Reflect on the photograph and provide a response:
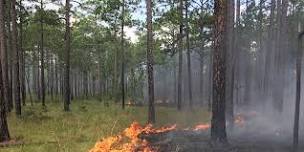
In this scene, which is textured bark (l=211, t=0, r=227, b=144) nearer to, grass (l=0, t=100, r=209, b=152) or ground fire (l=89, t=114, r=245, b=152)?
ground fire (l=89, t=114, r=245, b=152)

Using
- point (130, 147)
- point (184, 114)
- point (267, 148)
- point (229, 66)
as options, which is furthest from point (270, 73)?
point (130, 147)

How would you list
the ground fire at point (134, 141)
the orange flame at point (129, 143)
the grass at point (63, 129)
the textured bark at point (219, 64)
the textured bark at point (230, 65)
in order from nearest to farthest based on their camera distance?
the orange flame at point (129, 143) < the ground fire at point (134, 141) < the grass at point (63, 129) < the textured bark at point (219, 64) < the textured bark at point (230, 65)

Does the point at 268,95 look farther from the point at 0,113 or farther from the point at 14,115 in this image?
the point at 0,113

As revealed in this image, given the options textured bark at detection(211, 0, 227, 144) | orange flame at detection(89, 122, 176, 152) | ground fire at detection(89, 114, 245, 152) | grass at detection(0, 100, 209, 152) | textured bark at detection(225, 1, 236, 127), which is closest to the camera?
orange flame at detection(89, 122, 176, 152)

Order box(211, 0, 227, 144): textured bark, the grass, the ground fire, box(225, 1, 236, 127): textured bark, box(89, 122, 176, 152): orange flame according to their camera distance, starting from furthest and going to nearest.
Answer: box(225, 1, 236, 127): textured bark < box(211, 0, 227, 144): textured bark < the grass < the ground fire < box(89, 122, 176, 152): orange flame

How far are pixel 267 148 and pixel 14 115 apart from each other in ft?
45.9

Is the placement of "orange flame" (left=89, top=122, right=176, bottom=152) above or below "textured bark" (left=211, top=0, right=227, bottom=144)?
below

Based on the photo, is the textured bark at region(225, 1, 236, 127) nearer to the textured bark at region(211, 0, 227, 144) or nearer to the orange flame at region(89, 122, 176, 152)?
the orange flame at region(89, 122, 176, 152)

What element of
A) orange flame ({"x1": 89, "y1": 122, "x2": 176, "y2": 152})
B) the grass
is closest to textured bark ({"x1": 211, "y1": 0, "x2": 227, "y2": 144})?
orange flame ({"x1": 89, "y1": 122, "x2": 176, "y2": 152})

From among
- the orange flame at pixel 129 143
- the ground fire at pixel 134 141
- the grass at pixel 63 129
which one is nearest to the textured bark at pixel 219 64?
the ground fire at pixel 134 141

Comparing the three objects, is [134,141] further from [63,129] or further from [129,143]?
[63,129]

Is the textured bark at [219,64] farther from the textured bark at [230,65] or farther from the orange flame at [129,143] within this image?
the textured bark at [230,65]

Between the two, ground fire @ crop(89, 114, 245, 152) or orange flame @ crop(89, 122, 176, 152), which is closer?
orange flame @ crop(89, 122, 176, 152)

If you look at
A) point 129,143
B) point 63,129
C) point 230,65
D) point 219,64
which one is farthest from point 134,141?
point 230,65
